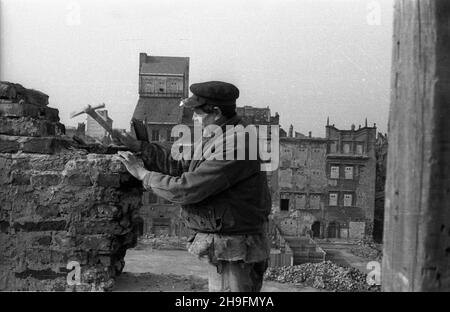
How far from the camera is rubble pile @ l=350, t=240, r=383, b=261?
91.0 feet

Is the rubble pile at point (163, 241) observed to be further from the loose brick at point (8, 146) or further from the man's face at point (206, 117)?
the man's face at point (206, 117)

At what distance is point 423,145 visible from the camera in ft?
7.02

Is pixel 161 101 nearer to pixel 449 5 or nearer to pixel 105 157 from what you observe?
pixel 105 157

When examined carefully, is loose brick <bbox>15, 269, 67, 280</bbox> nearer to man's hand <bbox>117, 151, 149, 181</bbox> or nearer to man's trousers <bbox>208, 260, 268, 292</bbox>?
man's hand <bbox>117, 151, 149, 181</bbox>

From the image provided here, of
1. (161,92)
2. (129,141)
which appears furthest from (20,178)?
(161,92)

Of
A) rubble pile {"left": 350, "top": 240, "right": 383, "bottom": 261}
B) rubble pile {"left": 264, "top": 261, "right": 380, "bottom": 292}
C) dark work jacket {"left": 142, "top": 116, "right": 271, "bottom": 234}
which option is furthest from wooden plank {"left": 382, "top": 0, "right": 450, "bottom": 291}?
rubble pile {"left": 350, "top": 240, "right": 383, "bottom": 261}

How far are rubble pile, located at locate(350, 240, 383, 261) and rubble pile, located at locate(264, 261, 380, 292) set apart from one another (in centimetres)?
835

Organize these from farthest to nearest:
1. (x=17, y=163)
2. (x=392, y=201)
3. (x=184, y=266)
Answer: (x=184, y=266) < (x=17, y=163) < (x=392, y=201)

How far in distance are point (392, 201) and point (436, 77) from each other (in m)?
0.60

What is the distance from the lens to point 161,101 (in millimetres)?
32781

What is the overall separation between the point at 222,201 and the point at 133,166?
0.78 m

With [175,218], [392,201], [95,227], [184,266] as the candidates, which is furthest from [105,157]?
[175,218]

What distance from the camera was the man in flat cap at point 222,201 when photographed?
305cm

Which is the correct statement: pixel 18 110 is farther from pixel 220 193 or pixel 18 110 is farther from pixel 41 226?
pixel 220 193
